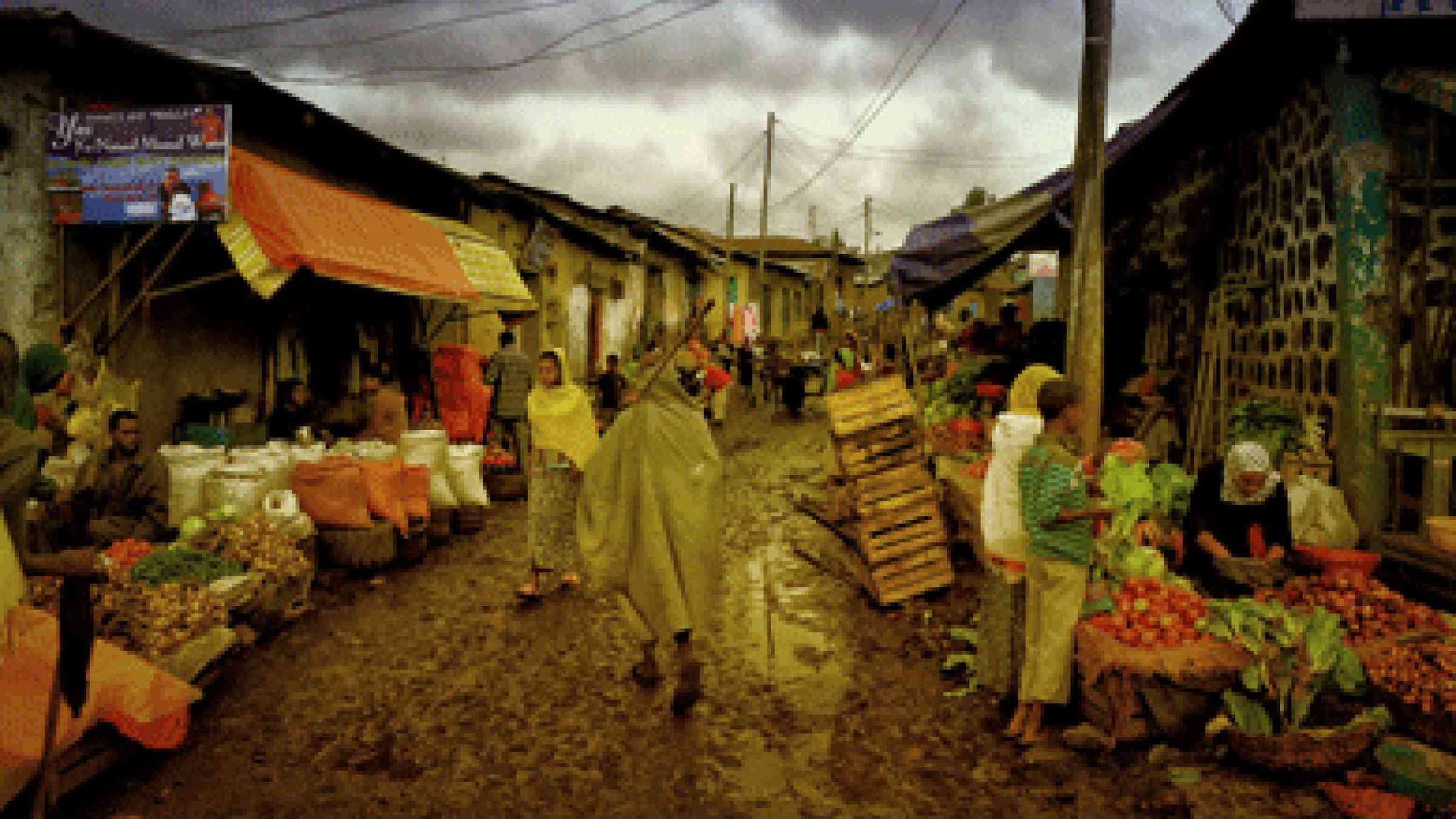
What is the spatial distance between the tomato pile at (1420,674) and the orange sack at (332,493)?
22.7ft

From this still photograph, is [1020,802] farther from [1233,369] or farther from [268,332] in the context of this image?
[268,332]

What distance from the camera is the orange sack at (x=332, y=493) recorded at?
7180 mm

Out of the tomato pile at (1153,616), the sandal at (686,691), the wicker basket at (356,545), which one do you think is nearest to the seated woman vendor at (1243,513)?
the tomato pile at (1153,616)

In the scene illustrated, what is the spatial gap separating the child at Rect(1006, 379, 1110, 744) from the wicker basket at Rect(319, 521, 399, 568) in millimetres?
5236

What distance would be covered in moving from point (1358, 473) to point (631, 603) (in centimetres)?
507

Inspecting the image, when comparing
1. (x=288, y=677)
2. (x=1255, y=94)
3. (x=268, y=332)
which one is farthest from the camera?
(x=268, y=332)

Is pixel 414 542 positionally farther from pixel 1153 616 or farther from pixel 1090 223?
pixel 1090 223

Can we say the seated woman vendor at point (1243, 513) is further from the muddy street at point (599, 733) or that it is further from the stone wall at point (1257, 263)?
the muddy street at point (599, 733)

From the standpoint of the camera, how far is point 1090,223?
6.57 meters

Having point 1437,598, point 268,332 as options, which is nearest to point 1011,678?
point 1437,598

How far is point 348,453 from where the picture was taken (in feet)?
26.3

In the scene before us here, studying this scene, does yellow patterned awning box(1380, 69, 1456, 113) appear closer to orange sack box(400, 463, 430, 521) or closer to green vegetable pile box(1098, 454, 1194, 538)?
green vegetable pile box(1098, 454, 1194, 538)

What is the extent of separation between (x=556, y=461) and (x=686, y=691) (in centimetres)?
237

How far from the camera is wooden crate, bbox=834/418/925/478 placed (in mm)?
7340
